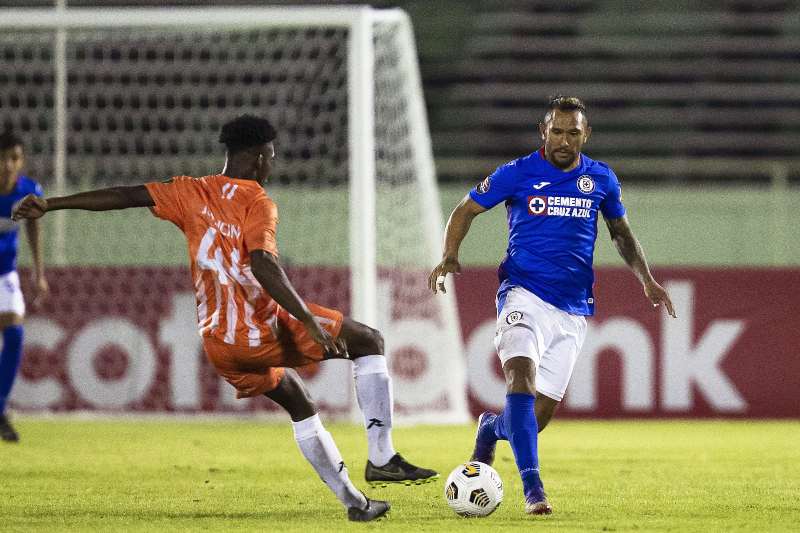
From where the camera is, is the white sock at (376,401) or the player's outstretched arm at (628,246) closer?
the white sock at (376,401)

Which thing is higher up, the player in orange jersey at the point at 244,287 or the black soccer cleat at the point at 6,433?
the player in orange jersey at the point at 244,287

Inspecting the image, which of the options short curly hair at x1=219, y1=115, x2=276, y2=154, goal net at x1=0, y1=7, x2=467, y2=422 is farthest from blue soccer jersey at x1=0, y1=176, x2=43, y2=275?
short curly hair at x1=219, y1=115, x2=276, y2=154

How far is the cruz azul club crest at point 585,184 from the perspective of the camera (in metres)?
6.55

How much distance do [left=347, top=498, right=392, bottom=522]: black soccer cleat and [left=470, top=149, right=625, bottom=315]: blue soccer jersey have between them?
1193 mm

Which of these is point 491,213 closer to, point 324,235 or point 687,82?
point 324,235

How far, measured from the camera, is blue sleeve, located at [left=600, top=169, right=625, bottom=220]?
6668 millimetres

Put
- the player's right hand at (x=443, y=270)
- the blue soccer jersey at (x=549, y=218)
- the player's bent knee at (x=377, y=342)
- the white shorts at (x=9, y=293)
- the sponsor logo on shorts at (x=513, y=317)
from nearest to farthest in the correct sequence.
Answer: the player's right hand at (x=443, y=270)
the player's bent knee at (x=377, y=342)
the sponsor logo on shorts at (x=513, y=317)
the blue soccer jersey at (x=549, y=218)
the white shorts at (x=9, y=293)

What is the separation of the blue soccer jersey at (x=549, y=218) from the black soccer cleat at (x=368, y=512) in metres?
1.19

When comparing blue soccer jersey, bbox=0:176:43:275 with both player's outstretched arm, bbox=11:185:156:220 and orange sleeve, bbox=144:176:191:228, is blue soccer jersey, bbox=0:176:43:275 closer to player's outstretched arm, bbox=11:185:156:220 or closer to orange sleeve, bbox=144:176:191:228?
player's outstretched arm, bbox=11:185:156:220

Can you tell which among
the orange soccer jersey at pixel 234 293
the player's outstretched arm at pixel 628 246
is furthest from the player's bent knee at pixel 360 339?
the player's outstretched arm at pixel 628 246

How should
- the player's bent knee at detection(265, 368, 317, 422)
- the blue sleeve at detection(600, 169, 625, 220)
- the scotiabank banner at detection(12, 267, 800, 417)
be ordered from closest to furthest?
the player's bent knee at detection(265, 368, 317, 422)
the blue sleeve at detection(600, 169, 625, 220)
the scotiabank banner at detection(12, 267, 800, 417)

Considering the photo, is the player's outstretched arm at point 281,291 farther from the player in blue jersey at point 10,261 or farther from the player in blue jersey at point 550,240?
the player in blue jersey at point 10,261

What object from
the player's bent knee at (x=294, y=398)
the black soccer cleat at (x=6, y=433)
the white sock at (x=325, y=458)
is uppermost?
the player's bent knee at (x=294, y=398)

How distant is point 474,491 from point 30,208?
2.20m
